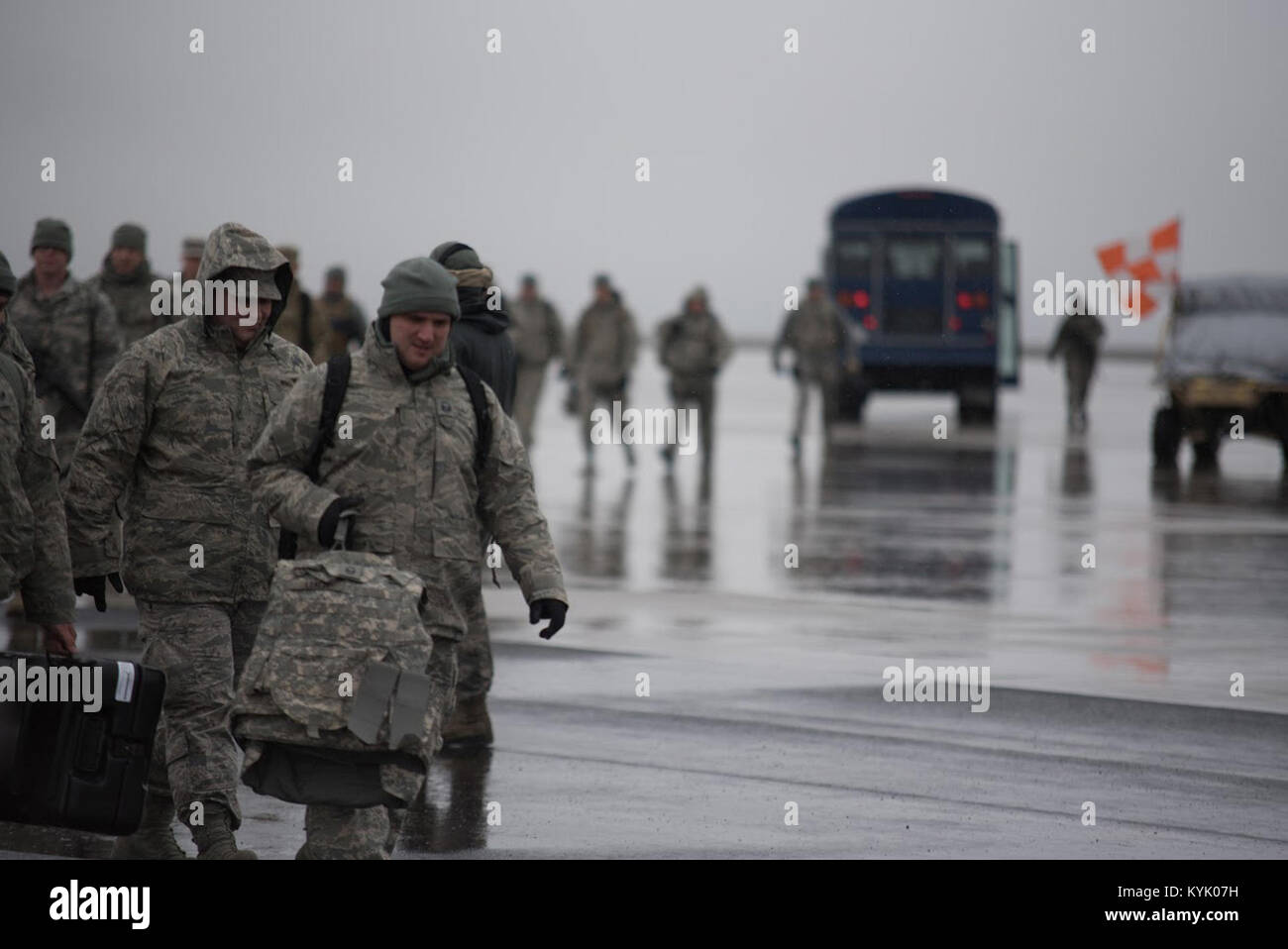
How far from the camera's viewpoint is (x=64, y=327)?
11203 mm

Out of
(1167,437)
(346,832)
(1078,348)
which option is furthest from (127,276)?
(1078,348)

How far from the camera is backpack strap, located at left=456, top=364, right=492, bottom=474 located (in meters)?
6.77

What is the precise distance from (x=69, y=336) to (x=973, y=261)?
82.5 feet

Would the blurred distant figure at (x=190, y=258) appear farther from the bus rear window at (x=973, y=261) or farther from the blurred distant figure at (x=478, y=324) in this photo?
the bus rear window at (x=973, y=261)

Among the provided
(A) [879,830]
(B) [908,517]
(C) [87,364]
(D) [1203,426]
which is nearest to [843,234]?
(D) [1203,426]

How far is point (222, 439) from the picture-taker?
7449 millimetres

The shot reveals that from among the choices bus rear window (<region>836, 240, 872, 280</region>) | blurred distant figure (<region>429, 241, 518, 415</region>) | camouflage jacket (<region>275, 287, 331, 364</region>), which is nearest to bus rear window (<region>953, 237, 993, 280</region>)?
bus rear window (<region>836, 240, 872, 280</region>)

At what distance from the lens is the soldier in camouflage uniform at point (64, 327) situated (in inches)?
438

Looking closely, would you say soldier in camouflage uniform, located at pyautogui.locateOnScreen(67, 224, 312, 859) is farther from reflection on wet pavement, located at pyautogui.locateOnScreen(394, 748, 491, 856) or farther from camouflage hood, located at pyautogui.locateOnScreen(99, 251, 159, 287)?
camouflage hood, located at pyautogui.locateOnScreen(99, 251, 159, 287)

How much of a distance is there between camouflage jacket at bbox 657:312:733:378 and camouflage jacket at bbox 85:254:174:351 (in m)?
11.8

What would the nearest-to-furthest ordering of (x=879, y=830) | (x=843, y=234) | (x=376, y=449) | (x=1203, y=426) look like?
(x=376, y=449) → (x=879, y=830) → (x=1203, y=426) → (x=843, y=234)

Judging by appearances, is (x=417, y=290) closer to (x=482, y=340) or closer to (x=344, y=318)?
(x=482, y=340)

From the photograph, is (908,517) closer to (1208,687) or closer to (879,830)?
(1208,687)
